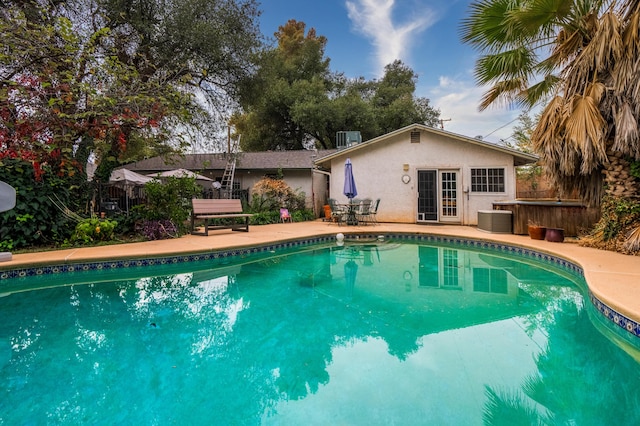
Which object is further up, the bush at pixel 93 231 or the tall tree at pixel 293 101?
the tall tree at pixel 293 101

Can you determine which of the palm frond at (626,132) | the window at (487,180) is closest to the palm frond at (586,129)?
the palm frond at (626,132)

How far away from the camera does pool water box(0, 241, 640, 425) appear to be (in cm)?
227

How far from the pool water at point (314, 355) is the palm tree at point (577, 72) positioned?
2638mm

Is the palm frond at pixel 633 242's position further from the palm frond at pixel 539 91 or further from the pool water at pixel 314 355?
the palm frond at pixel 539 91

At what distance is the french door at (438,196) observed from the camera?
1192 centimetres

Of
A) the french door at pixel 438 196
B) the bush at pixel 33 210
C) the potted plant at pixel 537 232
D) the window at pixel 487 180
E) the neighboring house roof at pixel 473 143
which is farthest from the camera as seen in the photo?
the french door at pixel 438 196

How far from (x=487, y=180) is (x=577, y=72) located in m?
5.45

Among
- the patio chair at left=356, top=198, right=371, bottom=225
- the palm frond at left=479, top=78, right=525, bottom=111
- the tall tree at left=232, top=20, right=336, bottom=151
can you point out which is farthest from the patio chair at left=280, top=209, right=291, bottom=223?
the tall tree at left=232, top=20, right=336, bottom=151

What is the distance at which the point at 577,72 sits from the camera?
635 cm

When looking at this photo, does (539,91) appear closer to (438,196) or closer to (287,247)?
(438,196)

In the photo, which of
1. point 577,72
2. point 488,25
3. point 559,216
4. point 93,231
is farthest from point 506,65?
point 93,231

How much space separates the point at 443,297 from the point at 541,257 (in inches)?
138

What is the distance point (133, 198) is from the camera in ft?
40.2

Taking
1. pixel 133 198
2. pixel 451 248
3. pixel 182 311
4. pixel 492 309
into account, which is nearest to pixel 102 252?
pixel 182 311
